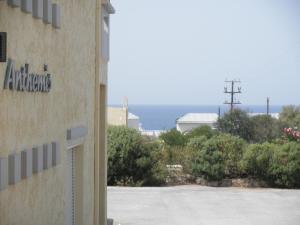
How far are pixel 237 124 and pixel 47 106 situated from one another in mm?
45561

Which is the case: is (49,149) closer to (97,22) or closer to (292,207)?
(97,22)

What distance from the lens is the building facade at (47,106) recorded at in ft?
17.3

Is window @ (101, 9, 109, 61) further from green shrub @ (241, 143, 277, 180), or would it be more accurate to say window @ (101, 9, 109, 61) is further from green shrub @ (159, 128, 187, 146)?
green shrub @ (159, 128, 187, 146)

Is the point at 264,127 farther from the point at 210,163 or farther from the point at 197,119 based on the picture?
the point at 197,119

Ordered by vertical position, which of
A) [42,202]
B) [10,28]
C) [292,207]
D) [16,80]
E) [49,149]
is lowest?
[292,207]

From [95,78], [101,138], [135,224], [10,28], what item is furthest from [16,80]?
[135,224]

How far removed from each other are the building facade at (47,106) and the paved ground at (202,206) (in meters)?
6.78

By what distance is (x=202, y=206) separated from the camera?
18.7 m

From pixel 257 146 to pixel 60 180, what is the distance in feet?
55.8

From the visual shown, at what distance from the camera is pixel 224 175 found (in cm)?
2366

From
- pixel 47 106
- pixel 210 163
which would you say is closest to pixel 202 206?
pixel 210 163

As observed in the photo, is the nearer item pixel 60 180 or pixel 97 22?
pixel 60 180

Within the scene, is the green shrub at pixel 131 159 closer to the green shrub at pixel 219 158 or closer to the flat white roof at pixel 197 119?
the green shrub at pixel 219 158

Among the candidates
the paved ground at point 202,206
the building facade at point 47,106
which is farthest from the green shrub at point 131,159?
the building facade at point 47,106
